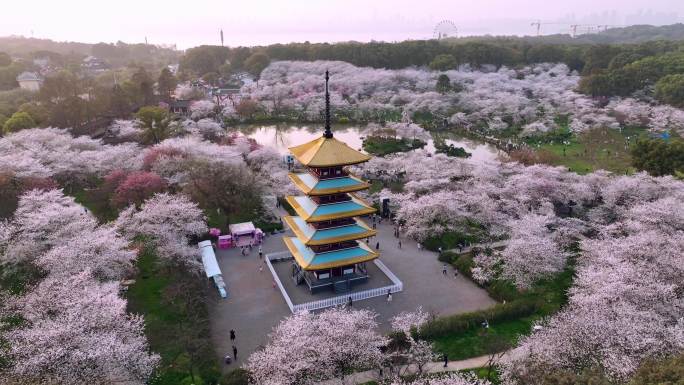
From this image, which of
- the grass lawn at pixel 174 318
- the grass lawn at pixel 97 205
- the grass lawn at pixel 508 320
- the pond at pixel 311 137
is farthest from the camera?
the pond at pixel 311 137

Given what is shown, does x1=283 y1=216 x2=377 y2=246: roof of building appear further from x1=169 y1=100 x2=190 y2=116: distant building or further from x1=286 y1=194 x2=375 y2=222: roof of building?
x1=169 y1=100 x2=190 y2=116: distant building

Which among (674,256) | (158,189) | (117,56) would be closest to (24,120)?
(158,189)

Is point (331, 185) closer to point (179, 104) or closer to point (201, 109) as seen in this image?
point (201, 109)

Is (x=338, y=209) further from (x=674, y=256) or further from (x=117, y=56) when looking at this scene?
(x=117, y=56)

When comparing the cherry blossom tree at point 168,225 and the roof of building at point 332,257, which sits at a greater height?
the cherry blossom tree at point 168,225

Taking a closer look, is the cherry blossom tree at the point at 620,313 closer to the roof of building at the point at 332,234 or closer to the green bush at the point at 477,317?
the green bush at the point at 477,317

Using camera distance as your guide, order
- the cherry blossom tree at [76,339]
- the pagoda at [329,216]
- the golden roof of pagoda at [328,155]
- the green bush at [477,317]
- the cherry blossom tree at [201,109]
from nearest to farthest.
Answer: the cherry blossom tree at [76,339], the green bush at [477,317], the golden roof of pagoda at [328,155], the pagoda at [329,216], the cherry blossom tree at [201,109]

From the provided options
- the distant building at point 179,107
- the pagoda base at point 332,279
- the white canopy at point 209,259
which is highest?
the distant building at point 179,107

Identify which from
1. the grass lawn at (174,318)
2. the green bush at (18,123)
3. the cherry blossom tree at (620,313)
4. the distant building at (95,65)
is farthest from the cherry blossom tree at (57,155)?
the distant building at (95,65)

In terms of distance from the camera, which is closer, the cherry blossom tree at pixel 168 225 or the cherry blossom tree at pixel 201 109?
the cherry blossom tree at pixel 168 225
